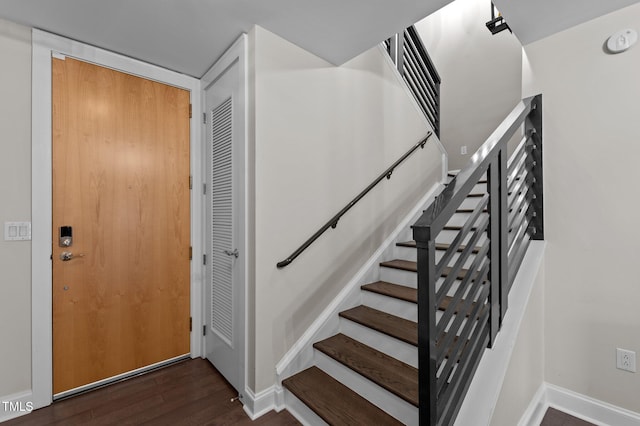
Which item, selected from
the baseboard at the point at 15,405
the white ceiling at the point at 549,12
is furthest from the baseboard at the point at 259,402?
the white ceiling at the point at 549,12

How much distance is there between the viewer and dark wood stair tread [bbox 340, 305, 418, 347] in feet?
5.80

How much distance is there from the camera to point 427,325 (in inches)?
43.2

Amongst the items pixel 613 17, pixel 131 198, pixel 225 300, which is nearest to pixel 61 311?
pixel 131 198

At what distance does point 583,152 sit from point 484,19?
2783 mm

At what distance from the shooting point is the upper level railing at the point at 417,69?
123 inches

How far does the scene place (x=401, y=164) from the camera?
116 inches

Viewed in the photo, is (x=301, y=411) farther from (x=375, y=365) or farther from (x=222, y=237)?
(x=222, y=237)

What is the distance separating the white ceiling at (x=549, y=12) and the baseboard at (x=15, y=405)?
145 inches

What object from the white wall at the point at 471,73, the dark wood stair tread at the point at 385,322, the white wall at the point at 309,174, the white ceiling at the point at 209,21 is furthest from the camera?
the white wall at the point at 471,73

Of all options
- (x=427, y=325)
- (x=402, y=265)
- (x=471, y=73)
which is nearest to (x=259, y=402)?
(x=427, y=325)

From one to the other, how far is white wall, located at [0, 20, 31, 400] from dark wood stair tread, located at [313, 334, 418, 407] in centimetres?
184

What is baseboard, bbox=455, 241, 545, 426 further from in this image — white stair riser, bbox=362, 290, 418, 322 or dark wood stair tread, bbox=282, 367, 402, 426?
white stair riser, bbox=362, 290, 418, 322

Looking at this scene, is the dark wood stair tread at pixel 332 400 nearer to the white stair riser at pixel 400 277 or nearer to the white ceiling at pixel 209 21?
the white stair riser at pixel 400 277

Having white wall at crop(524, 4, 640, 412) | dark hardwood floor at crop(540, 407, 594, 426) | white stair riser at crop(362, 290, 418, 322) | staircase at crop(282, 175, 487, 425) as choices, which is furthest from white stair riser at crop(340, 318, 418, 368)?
white wall at crop(524, 4, 640, 412)
